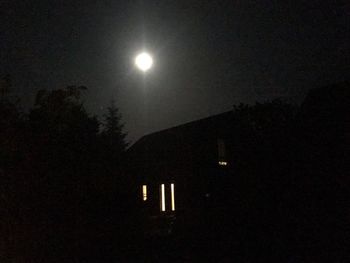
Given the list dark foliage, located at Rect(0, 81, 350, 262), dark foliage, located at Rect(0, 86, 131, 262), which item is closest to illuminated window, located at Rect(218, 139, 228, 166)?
dark foliage, located at Rect(0, 81, 350, 262)

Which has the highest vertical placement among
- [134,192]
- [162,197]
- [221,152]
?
[221,152]

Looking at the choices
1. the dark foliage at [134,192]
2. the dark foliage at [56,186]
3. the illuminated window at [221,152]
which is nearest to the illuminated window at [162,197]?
the illuminated window at [221,152]

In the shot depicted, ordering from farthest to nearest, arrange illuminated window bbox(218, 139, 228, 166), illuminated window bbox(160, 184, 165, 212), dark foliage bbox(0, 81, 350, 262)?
1. illuminated window bbox(160, 184, 165, 212)
2. illuminated window bbox(218, 139, 228, 166)
3. dark foliage bbox(0, 81, 350, 262)

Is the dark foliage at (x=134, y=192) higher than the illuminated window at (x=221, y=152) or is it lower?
lower

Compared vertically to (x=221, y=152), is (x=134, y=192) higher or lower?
lower

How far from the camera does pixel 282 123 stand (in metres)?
16.5

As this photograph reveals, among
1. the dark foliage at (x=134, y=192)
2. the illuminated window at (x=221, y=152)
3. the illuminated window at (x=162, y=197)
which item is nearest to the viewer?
the dark foliage at (x=134, y=192)

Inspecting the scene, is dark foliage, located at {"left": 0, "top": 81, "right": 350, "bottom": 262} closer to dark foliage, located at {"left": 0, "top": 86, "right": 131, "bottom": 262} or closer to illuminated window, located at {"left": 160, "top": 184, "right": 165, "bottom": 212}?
dark foliage, located at {"left": 0, "top": 86, "right": 131, "bottom": 262}

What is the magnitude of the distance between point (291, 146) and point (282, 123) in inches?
68.3

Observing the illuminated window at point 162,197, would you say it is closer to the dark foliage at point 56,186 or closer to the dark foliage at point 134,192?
the dark foliage at point 134,192

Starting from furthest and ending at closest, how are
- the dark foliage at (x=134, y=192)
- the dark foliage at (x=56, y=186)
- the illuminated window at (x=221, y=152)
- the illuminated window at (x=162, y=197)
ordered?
the illuminated window at (x=162, y=197) < the illuminated window at (x=221, y=152) < the dark foliage at (x=56, y=186) < the dark foliage at (x=134, y=192)

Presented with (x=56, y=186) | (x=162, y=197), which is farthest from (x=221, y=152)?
(x=56, y=186)

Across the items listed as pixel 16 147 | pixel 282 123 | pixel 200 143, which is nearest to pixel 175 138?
pixel 200 143

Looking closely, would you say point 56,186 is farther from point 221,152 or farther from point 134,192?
point 221,152
